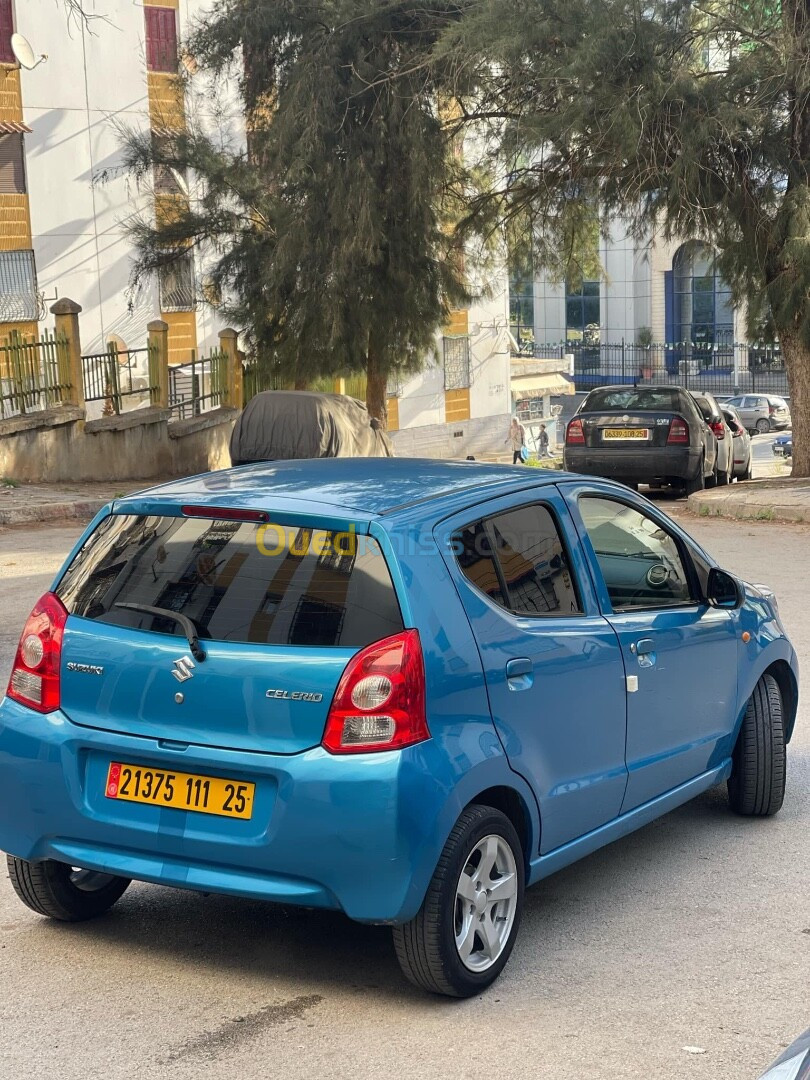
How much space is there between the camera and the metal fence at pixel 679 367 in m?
72.8

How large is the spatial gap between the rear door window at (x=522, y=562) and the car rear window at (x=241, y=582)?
1.28ft

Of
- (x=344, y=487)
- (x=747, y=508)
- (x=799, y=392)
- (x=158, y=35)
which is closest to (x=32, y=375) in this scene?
(x=747, y=508)

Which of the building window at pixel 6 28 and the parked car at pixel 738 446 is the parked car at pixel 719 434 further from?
the building window at pixel 6 28

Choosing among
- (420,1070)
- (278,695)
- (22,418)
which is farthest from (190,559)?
(22,418)

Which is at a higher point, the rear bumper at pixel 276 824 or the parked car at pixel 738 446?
the rear bumper at pixel 276 824

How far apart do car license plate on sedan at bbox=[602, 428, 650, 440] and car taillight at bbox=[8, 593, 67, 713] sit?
53.2 ft

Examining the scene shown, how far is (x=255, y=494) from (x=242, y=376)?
23.1 m

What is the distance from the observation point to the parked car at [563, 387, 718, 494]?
20.1 meters

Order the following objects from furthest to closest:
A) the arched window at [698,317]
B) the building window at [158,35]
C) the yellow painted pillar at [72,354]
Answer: the arched window at [698,317], the building window at [158,35], the yellow painted pillar at [72,354]

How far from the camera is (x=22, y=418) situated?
2136cm

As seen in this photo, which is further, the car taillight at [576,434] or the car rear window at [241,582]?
the car taillight at [576,434]

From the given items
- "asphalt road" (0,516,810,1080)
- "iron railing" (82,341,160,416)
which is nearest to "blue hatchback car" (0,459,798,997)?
"asphalt road" (0,516,810,1080)

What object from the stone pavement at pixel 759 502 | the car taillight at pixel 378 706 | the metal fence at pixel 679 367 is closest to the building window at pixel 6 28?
the stone pavement at pixel 759 502

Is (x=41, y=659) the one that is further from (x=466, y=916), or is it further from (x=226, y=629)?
(x=466, y=916)
